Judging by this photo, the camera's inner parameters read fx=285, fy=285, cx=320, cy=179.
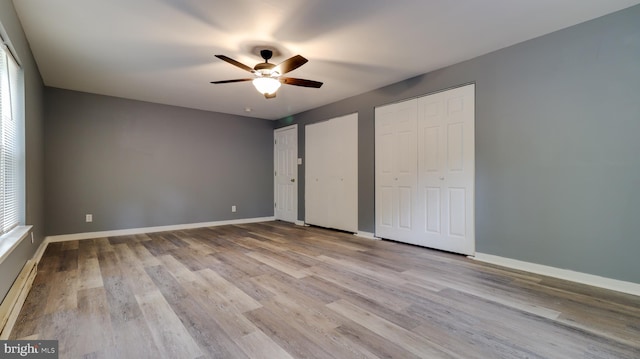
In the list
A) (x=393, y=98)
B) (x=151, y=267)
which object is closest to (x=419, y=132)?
(x=393, y=98)

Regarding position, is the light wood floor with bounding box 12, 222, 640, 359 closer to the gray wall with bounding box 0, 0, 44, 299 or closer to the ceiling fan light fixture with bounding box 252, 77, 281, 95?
the gray wall with bounding box 0, 0, 44, 299

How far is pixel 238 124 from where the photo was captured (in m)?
6.16

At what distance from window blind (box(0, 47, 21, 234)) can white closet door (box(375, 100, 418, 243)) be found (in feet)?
13.3

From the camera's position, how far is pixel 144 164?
507 centimetres

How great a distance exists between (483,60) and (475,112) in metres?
0.58

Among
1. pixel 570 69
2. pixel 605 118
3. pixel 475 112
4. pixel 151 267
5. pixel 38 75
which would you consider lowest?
pixel 151 267

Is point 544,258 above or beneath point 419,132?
beneath

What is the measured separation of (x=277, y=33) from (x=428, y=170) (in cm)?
252

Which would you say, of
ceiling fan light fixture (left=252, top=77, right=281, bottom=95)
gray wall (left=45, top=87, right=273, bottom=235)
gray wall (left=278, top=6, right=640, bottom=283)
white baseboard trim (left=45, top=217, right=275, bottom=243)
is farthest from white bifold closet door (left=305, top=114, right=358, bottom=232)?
ceiling fan light fixture (left=252, top=77, right=281, bottom=95)

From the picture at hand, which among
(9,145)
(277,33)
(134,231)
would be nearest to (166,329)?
(9,145)

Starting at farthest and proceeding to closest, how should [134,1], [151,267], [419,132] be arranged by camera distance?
[419,132] → [151,267] → [134,1]

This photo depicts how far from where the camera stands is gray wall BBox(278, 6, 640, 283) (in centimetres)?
242

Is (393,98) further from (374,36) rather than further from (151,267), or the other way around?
(151,267)

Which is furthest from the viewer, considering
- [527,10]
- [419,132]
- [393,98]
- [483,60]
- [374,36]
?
[393,98]
